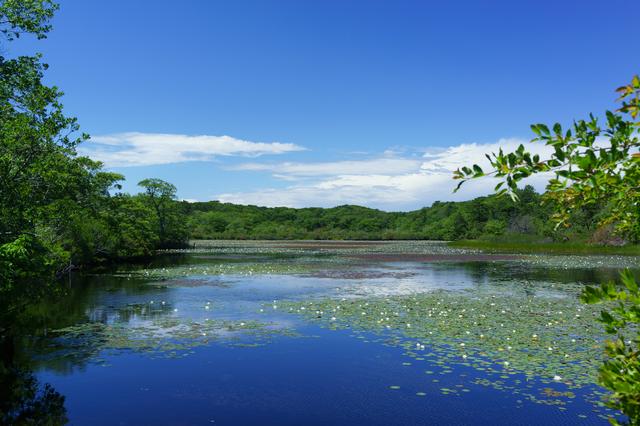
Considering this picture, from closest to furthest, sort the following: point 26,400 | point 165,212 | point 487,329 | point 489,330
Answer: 1. point 26,400
2. point 489,330
3. point 487,329
4. point 165,212

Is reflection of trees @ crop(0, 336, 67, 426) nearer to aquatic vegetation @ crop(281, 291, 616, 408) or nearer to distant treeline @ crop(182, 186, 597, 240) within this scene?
aquatic vegetation @ crop(281, 291, 616, 408)

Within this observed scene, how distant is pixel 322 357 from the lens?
15102mm

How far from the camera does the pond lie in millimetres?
10898

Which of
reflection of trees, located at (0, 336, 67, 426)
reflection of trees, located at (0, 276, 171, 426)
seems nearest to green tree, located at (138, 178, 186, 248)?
reflection of trees, located at (0, 276, 171, 426)

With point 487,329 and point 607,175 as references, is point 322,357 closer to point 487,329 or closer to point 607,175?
point 487,329

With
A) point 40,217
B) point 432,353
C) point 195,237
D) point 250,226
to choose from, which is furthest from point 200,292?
point 250,226

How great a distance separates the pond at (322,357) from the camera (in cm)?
1090

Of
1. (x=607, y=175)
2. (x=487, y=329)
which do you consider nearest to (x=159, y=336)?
(x=487, y=329)

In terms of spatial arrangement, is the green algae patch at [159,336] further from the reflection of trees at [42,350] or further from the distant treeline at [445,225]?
the distant treeline at [445,225]

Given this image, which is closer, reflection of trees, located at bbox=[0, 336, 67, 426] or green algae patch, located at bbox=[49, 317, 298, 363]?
reflection of trees, located at bbox=[0, 336, 67, 426]

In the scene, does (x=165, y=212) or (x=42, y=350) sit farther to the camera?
(x=165, y=212)

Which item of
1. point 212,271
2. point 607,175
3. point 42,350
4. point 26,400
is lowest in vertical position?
point 26,400

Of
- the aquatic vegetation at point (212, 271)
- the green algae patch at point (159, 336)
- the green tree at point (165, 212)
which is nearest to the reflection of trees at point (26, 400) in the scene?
the green algae patch at point (159, 336)

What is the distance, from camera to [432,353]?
49.3ft
